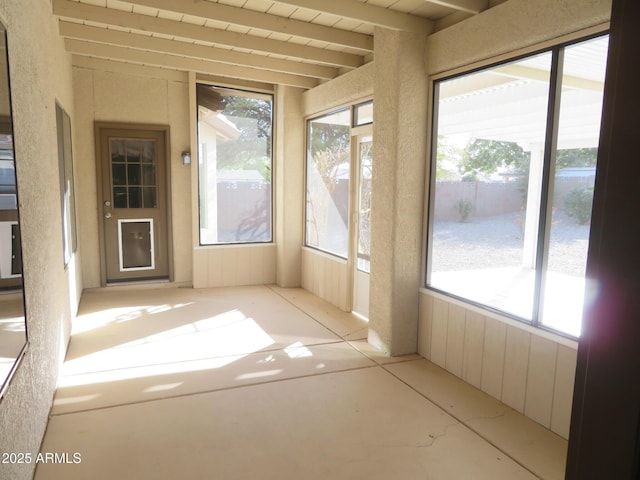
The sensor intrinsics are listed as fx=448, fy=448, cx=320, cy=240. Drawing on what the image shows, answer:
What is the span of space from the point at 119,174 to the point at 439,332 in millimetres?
4473

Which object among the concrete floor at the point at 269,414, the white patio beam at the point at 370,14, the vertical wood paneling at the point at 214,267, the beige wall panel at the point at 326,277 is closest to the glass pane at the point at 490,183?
the white patio beam at the point at 370,14

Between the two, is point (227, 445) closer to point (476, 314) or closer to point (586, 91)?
point (476, 314)

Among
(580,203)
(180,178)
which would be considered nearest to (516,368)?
(580,203)

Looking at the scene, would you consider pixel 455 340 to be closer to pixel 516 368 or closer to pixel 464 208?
pixel 516 368

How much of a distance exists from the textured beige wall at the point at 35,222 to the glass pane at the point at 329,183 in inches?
115

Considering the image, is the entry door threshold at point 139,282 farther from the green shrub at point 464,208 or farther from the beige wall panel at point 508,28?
the beige wall panel at point 508,28

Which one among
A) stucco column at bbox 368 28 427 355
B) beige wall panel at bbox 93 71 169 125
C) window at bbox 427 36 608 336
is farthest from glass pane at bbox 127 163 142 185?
window at bbox 427 36 608 336

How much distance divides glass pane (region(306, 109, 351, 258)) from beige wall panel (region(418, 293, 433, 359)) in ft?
5.23

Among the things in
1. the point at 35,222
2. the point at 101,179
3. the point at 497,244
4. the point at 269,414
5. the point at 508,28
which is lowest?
the point at 269,414

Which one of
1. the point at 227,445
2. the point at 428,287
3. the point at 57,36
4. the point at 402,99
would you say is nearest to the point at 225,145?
the point at 57,36

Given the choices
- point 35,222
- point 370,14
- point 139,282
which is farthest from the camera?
point 139,282

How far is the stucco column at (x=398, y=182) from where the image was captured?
3598 millimetres

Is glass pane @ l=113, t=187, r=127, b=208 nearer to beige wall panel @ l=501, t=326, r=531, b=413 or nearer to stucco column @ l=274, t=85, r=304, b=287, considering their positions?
stucco column @ l=274, t=85, r=304, b=287

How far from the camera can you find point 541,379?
274 centimetres
